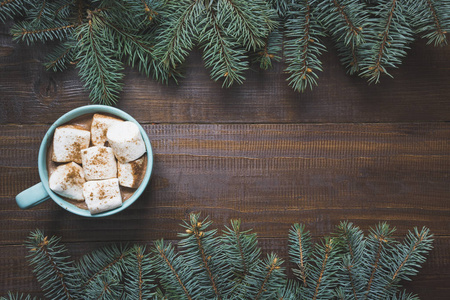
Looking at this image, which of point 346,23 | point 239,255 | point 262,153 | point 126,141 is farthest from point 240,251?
point 346,23

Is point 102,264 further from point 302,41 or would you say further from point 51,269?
point 302,41

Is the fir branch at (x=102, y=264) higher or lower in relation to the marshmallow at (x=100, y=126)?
lower

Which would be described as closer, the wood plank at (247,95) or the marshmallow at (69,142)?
the marshmallow at (69,142)

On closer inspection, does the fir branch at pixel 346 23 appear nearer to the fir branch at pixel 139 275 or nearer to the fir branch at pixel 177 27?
the fir branch at pixel 177 27

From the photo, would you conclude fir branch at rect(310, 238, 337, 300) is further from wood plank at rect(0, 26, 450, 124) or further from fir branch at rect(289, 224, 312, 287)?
wood plank at rect(0, 26, 450, 124)

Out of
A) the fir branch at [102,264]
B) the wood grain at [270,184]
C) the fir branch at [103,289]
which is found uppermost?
the wood grain at [270,184]

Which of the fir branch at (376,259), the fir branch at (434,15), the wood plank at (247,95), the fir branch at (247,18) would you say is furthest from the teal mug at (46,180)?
the fir branch at (434,15)

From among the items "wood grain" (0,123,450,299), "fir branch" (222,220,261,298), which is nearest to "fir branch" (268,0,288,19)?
"wood grain" (0,123,450,299)
